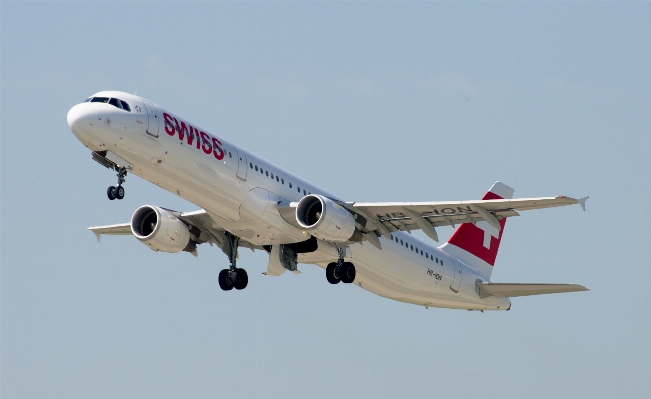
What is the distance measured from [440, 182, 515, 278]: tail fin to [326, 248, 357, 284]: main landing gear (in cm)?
896

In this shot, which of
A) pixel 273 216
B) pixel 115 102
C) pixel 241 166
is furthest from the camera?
pixel 273 216

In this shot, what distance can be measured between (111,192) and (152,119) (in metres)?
2.94

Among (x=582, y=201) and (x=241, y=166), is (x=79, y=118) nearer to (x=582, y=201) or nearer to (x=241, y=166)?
(x=241, y=166)

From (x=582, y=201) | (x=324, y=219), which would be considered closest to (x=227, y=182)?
(x=324, y=219)

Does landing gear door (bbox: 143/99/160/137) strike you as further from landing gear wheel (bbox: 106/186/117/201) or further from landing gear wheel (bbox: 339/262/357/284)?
landing gear wheel (bbox: 339/262/357/284)

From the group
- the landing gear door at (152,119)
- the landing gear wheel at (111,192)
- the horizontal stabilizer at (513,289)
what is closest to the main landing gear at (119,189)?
the landing gear wheel at (111,192)

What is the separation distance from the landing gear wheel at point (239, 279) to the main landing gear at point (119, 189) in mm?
9017

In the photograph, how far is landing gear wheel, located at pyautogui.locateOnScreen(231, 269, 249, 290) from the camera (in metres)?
45.9

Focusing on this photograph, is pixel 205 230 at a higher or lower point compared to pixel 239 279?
higher

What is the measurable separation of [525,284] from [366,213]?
996cm

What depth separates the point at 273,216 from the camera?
135ft

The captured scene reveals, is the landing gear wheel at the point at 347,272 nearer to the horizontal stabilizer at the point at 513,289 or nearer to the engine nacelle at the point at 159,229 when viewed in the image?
the engine nacelle at the point at 159,229

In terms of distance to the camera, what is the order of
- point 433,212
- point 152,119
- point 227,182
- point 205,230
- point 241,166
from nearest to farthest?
point 152,119 < point 227,182 < point 241,166 < point 433,212 < point 205,230

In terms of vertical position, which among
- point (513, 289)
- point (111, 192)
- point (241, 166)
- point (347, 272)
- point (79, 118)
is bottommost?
point (111, 192)
